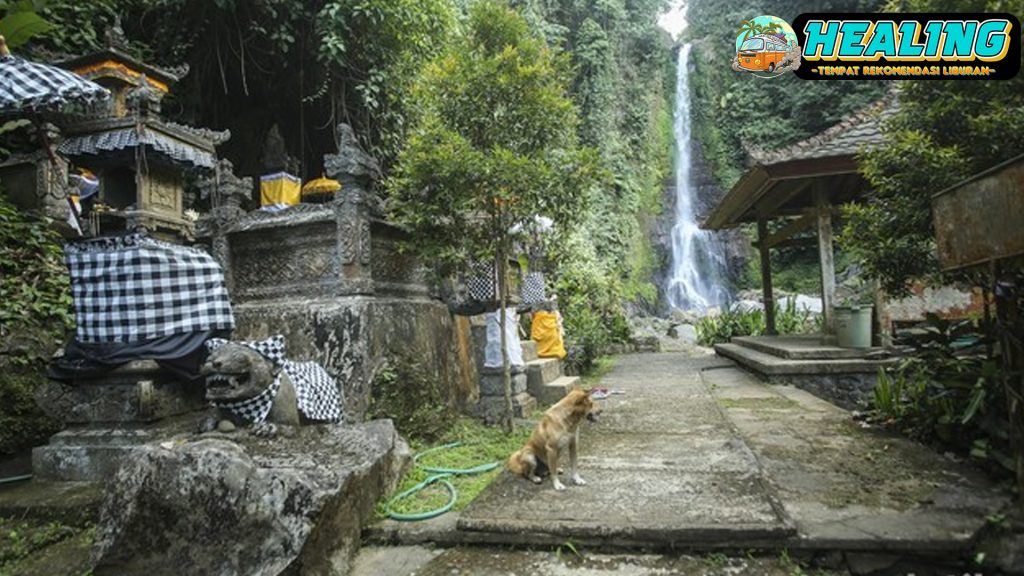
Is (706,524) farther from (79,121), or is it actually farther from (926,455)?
(79,121)

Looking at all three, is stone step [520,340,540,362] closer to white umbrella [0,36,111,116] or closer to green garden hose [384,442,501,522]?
green garden hose [384,442,501,522]

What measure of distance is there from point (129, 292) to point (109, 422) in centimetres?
99

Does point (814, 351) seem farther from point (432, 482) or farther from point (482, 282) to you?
point (432, 482)

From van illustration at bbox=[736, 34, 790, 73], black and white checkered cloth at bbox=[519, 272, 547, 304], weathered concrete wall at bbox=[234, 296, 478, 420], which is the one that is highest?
van illustration at bbox=[736, 34, 790, 73]

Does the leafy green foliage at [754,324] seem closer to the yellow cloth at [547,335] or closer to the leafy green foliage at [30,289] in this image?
→ the yellow cloth at [547,335]

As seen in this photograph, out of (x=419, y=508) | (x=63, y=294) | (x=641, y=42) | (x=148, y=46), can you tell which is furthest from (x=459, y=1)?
(x=641, y=42)

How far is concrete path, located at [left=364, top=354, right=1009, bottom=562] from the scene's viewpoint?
8.82 ft

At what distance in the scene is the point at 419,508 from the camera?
3352mm

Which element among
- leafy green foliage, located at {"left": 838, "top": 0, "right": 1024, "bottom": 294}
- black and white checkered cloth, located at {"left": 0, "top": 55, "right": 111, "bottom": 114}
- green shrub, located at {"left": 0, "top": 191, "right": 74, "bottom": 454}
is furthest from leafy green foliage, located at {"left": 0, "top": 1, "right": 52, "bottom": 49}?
leafy green foliage, located at {"left": 838, "top": 0, "right": 1024, "bottom": 294}


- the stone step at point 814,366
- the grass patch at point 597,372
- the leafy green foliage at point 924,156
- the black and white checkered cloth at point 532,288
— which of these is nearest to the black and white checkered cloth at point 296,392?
the black and white checkered cloth at point 532,288

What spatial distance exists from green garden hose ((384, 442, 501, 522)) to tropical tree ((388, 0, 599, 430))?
97 cm

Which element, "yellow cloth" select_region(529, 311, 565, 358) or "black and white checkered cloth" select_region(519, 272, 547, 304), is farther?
"yellow cloth" select_region(529, 311, 565, 358)

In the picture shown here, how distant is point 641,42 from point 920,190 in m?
19.3

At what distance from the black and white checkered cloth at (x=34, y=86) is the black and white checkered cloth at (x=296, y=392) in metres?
1.84
